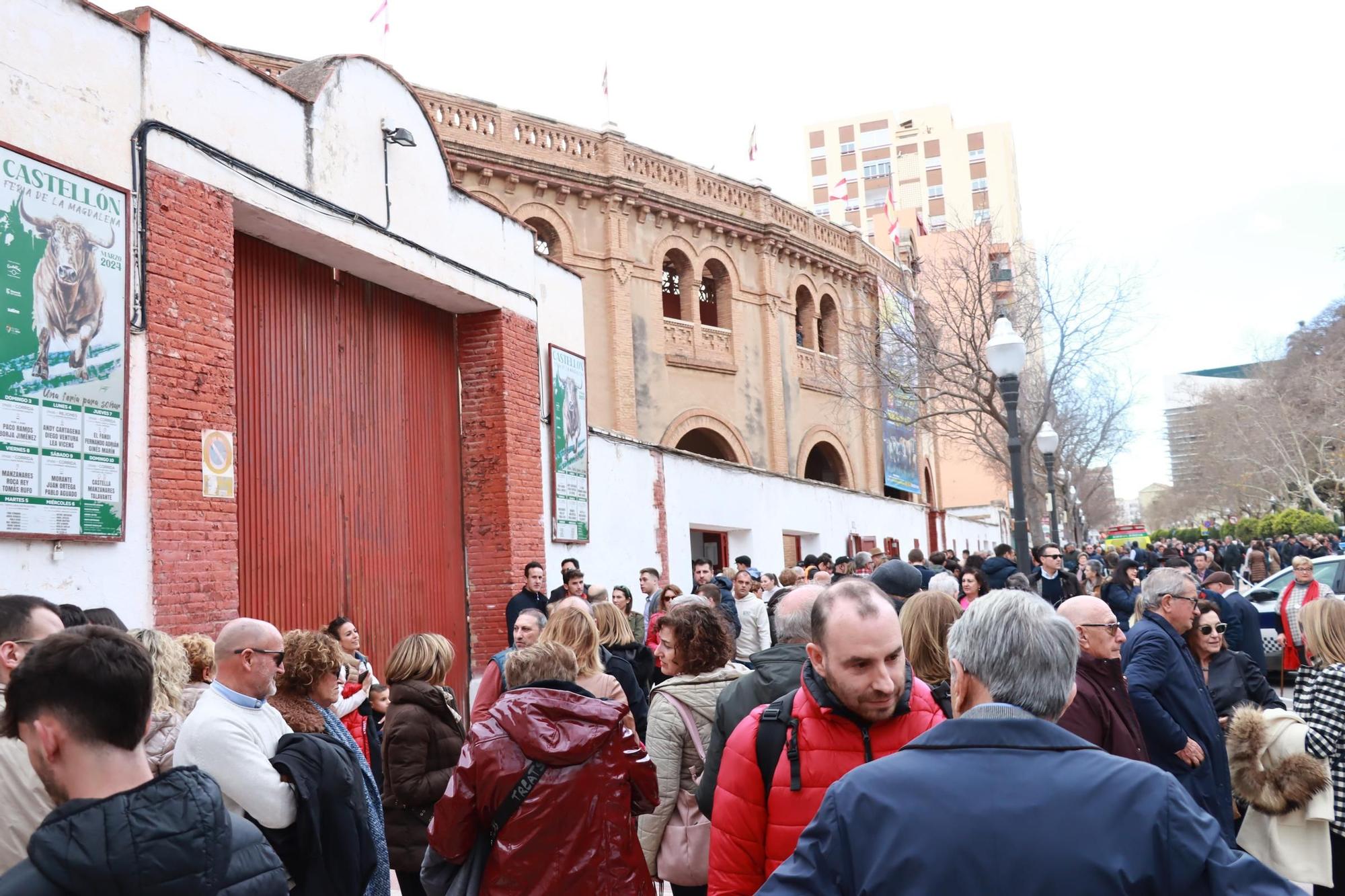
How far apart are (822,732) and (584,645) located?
2.14 m

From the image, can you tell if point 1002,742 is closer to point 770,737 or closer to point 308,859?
point 770,737

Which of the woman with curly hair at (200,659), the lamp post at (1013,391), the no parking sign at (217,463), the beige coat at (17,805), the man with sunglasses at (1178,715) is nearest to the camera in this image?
the beige coat at (17,805)

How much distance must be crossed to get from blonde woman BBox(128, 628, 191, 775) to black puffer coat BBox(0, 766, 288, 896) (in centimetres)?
163

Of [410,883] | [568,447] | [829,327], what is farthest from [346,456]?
[829,327]

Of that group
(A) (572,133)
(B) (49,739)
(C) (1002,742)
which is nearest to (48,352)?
(B) (49,739)

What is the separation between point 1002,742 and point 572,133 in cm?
2315

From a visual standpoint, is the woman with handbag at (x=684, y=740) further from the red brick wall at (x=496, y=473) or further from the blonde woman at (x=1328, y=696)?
the red brick wall at (x=496, y=473)

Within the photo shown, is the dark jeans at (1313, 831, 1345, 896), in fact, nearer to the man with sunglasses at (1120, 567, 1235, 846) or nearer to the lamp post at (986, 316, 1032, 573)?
the man with sunglasses at (1120, 567, 1235, 846)

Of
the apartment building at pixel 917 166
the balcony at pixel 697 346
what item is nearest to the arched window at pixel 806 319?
the balcony at pixel 697 346

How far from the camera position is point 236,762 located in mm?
3793

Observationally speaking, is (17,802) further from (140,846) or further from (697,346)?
(697,346)

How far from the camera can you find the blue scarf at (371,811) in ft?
14.4

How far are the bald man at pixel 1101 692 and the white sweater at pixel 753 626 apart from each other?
6015mm

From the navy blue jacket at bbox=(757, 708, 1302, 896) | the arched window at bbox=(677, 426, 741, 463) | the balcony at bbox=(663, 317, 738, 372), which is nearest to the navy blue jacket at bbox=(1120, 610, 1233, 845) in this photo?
the navy blue jacket at bbox=(757, 708, 1302, 896)
